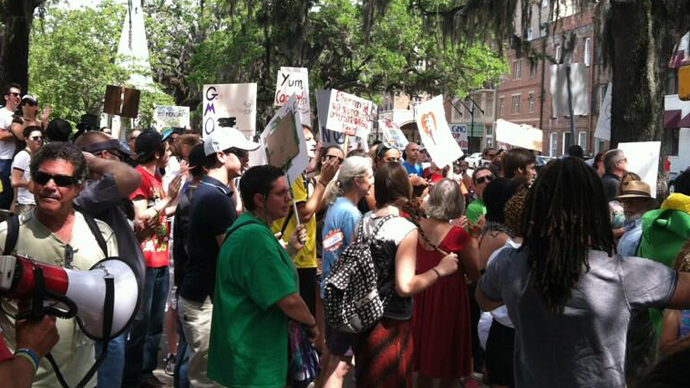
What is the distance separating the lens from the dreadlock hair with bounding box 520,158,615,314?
2.97 metres

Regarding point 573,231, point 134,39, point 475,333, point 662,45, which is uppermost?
point 134,39

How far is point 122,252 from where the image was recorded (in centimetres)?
392

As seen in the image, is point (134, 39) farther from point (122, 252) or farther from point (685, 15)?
point (122, 252)

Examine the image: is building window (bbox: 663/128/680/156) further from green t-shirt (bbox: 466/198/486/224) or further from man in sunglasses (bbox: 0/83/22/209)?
green t-shirt (bbox: 466/198/486/224)

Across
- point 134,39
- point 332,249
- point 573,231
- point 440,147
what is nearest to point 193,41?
point 134,39

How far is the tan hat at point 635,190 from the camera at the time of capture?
588 centimetres

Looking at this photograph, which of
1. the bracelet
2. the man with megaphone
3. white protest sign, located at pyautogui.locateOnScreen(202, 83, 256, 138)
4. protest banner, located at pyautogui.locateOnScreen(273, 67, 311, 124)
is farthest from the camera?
protest banner, located at pyautogui.locateOnScreen(273, 67, 311, 124)

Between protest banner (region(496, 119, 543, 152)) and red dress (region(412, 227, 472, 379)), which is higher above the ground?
protest banner (region(496, 119, 543, 152))

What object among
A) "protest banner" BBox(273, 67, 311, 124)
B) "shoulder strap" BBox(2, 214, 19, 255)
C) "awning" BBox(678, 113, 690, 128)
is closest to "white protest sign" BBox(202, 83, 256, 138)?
"protest banner" BBox(273, 67, 311, 124)

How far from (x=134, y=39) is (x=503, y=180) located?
26591mm

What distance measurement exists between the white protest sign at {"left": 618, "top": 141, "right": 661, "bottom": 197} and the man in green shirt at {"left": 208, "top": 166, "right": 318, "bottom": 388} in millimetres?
4812

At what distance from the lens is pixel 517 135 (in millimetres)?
13516

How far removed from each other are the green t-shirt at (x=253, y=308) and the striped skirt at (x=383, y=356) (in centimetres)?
73

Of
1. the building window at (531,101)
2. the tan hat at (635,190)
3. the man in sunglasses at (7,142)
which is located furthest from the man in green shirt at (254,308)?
the building window at (531,101)
